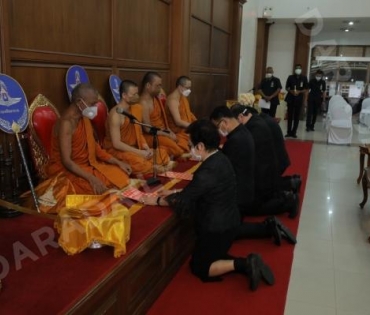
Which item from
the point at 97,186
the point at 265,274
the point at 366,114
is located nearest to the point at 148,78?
the point at 97,186

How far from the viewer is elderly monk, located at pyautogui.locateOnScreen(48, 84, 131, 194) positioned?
107 inches

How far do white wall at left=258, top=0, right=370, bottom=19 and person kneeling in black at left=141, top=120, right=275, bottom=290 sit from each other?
917cm

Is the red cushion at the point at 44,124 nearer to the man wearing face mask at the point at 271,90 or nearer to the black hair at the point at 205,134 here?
the black hair at the point at 205,134

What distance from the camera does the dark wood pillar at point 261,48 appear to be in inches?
431

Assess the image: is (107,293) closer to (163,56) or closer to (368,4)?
(163,56)

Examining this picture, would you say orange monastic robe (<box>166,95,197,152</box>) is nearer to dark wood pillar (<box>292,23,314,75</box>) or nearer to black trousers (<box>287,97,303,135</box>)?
black trousers (<box>287,97,303,135</box>)

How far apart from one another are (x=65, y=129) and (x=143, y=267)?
1.08 metres

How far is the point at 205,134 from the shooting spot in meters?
2.42

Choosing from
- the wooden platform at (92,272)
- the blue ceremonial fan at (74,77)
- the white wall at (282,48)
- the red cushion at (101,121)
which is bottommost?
the wooden platform at (92,272)

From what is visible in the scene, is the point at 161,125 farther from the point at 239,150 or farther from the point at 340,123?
the point at 340,123

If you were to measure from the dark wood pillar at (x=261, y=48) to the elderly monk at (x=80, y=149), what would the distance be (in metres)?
8.91

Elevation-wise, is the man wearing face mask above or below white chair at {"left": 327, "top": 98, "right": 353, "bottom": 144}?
above

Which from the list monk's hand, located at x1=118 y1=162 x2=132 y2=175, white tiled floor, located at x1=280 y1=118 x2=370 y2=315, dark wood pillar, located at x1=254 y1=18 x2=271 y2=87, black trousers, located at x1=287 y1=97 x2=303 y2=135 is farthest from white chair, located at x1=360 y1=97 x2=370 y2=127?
monk's hand, located at x1=118 y1=162 x2=132 y2=175

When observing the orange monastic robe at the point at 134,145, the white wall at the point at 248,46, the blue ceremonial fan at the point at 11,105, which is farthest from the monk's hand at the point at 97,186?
the white wall at the point at 248,46
